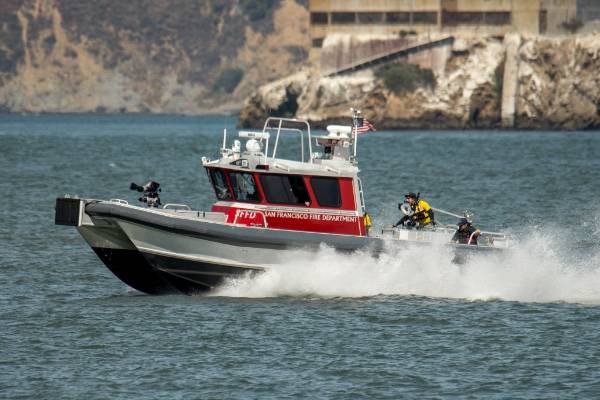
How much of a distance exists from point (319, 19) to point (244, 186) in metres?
97.7

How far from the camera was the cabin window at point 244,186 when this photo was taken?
82.1ft

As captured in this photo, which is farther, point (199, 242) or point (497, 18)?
point (497, 18)

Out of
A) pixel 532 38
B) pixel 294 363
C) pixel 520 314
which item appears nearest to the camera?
pixel 294 363

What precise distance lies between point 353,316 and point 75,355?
5242 mm

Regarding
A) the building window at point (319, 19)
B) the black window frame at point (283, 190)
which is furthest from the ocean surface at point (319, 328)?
the building window at point (319, 19)

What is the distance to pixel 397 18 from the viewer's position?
116812mm

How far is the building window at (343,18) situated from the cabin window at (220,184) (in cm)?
9430

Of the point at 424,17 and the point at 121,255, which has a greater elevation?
the point at 424,17

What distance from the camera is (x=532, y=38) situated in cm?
11319

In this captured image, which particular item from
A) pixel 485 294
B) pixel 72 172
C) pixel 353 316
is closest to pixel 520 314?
pixel 485 294

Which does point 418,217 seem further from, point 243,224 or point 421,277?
point 243,224

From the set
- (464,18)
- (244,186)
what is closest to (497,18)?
(464,18)

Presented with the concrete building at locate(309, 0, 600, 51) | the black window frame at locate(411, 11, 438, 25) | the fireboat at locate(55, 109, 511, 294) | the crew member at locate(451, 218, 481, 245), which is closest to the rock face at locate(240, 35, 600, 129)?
the concrete building at locate(309, 0, 600, 51)

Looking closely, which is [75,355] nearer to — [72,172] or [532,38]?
[72,172]
